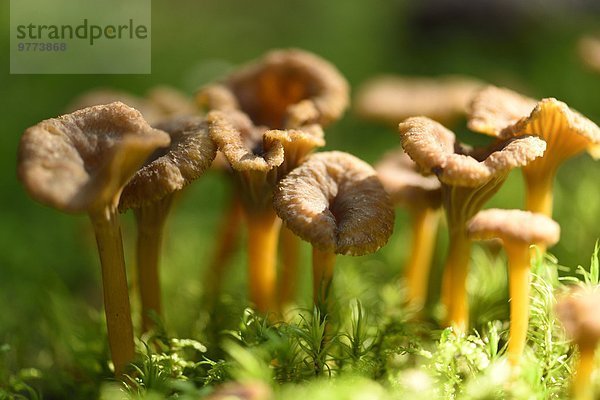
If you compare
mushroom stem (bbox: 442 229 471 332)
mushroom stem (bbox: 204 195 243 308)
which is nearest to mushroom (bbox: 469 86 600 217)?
mushroom stem (bbox: 442 229 471 332)

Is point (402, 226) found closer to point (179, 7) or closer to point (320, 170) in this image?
point (320, 170)

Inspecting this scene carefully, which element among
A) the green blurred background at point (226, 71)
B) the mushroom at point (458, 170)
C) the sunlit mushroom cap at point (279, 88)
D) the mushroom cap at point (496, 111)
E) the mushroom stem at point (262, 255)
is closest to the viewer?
the mushroom at point (458, 170)

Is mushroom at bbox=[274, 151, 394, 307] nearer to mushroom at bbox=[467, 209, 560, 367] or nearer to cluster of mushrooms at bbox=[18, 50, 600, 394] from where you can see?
cluster of mushrooms at bbox=[18, 50, 600, 394]

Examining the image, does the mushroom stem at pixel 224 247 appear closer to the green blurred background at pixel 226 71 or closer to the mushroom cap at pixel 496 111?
the green blurred background at pixel 226 71

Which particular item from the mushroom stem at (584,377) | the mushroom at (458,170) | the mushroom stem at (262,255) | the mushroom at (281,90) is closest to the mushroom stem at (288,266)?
the mushroom at (281,90)

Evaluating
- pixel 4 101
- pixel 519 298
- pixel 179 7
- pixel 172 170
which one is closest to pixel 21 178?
pixel 172 170

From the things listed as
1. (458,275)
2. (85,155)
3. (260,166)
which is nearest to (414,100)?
(458,275)

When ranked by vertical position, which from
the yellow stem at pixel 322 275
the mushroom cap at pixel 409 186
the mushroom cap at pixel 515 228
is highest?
the mushroom cap at pixel 409 186
